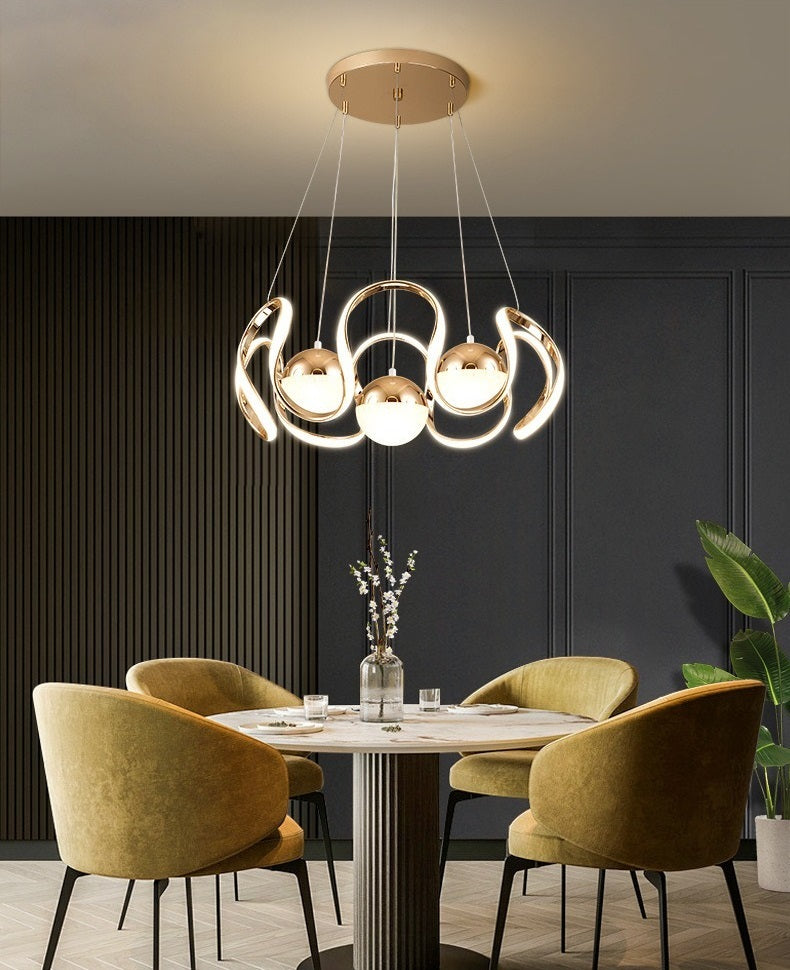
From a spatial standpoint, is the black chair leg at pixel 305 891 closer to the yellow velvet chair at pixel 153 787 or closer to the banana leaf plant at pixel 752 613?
the yellow velvet chair at pixel 153 787

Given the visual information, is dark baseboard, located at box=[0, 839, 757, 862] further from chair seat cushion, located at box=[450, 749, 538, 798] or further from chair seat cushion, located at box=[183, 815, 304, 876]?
chair seat cushion, located at box=[183, 815, 304, 876]

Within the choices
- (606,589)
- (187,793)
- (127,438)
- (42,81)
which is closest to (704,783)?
(187,793)

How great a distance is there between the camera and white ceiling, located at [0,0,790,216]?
303 centimetres

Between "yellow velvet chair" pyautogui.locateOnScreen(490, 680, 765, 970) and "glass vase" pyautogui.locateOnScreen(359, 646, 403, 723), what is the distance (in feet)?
1.99

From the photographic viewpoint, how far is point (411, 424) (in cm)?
312

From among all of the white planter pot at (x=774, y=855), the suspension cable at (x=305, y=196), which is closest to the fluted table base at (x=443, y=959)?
the white planter pot at (x=774, y=855)

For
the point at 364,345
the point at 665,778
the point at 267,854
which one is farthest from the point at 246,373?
the point at 665,778

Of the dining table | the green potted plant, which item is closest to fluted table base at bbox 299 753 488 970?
the dining table

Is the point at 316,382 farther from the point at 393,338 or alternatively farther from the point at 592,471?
the point at 592,471

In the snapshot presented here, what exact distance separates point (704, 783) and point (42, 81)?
279cm

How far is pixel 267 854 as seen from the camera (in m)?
2.68

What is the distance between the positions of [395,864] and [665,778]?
87cm

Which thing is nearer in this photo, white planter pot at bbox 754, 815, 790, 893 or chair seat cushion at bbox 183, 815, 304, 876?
chair seat cushion at bbox 183, 815, 304, 876

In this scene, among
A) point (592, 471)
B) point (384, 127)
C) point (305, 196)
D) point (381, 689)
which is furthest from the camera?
Answer: point (592, 471)
